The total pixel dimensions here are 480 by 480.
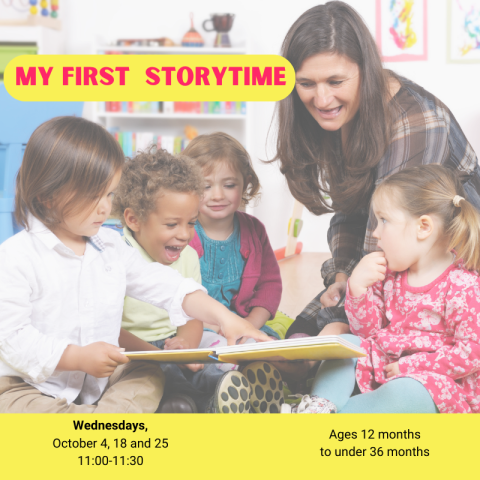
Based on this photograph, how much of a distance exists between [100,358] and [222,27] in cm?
236

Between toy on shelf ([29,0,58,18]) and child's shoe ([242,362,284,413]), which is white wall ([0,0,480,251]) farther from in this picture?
child's shoe ([242,362,284,413])

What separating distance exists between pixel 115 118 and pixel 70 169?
226cm

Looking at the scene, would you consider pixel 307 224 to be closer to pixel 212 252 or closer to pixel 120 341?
pixel 212 252

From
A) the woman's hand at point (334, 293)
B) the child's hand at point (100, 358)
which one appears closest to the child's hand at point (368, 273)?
the woman's hand at point (334, 293)

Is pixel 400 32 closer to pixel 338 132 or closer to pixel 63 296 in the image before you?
pixel 338 132

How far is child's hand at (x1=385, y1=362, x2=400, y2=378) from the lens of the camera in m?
0.82

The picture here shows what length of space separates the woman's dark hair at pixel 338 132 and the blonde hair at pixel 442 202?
13 cm

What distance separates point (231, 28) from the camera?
2799 millimetres

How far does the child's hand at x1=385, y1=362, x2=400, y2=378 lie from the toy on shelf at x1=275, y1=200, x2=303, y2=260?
4.95 feet

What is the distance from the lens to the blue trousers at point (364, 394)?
756mm

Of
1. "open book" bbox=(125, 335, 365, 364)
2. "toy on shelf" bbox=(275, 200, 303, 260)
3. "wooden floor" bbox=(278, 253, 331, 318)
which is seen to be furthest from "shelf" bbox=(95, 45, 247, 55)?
"open book" bbox=(125, 335, 365, 364)

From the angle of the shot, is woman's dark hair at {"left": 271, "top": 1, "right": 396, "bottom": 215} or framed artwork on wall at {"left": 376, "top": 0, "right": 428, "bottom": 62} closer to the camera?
woman's dark hair at {"left": 271, "top": 1, "right": 396, "bottom": 215}

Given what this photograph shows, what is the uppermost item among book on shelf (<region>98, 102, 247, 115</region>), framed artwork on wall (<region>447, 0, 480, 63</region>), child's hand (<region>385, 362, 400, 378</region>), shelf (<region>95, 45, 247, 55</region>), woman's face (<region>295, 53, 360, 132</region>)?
shelf (<region>95, 45, 247, 55</region>)

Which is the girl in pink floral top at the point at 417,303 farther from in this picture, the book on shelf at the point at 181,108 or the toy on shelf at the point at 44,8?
the toy on shelf at the point at 44,8
